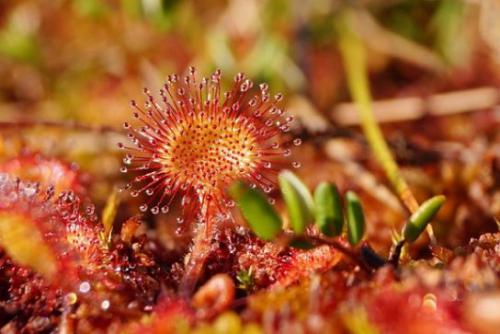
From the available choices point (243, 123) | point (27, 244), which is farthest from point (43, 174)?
point (243, 123)

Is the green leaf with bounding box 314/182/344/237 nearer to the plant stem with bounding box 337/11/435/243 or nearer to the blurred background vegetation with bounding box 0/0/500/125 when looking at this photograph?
the plant stem with bounding box 337/11/435/243

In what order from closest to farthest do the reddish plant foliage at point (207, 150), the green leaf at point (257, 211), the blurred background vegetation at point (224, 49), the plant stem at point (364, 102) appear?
the green leaf at point (257, 211)
the reddish plant foliage at point (207, 150)
the plant stem at point (364, 102)
the blurred background vegetation at point (224, 49)

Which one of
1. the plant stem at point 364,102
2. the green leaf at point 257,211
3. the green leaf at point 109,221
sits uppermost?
the green leaf at point 109,221

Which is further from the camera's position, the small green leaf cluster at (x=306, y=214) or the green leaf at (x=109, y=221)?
the green leaf at (x=109, y=221)

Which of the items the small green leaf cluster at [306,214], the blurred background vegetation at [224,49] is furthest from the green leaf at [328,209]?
the blurred background vegetation at [224,49]

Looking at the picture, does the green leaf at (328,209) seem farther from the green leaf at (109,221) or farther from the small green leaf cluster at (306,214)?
the green leaf at (109,221)

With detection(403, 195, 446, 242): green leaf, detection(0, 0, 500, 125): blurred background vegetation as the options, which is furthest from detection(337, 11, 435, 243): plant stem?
detection(403, 195, 446, 242): green leaf
